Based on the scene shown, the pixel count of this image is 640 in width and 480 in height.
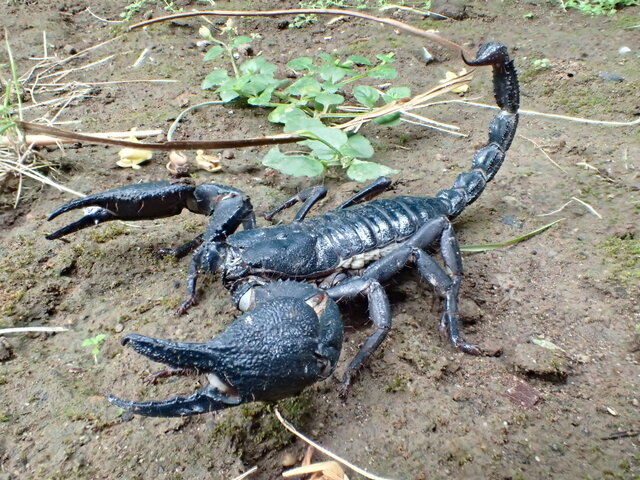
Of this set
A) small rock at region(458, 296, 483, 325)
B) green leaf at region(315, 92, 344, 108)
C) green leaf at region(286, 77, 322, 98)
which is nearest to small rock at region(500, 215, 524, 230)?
small rock at region(458, 296, 483, 325)

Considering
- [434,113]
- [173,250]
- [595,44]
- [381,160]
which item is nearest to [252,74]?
[381,160]

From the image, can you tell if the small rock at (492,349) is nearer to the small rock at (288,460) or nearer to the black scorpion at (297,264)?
the black scorpion at (297,264)

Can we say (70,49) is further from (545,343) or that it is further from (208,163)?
(545,343)

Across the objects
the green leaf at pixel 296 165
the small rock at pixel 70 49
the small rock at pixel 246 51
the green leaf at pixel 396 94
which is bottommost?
the green leaf at pixel 296 165

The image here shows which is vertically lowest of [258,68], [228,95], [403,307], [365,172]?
[403,307]

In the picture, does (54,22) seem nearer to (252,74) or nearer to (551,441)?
(252,74)

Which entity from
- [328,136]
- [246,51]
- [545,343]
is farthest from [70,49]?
[545,343]

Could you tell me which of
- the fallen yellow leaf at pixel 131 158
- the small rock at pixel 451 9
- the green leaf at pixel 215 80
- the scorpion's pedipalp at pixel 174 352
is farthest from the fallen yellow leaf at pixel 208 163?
the small rock at pixel 451 9
